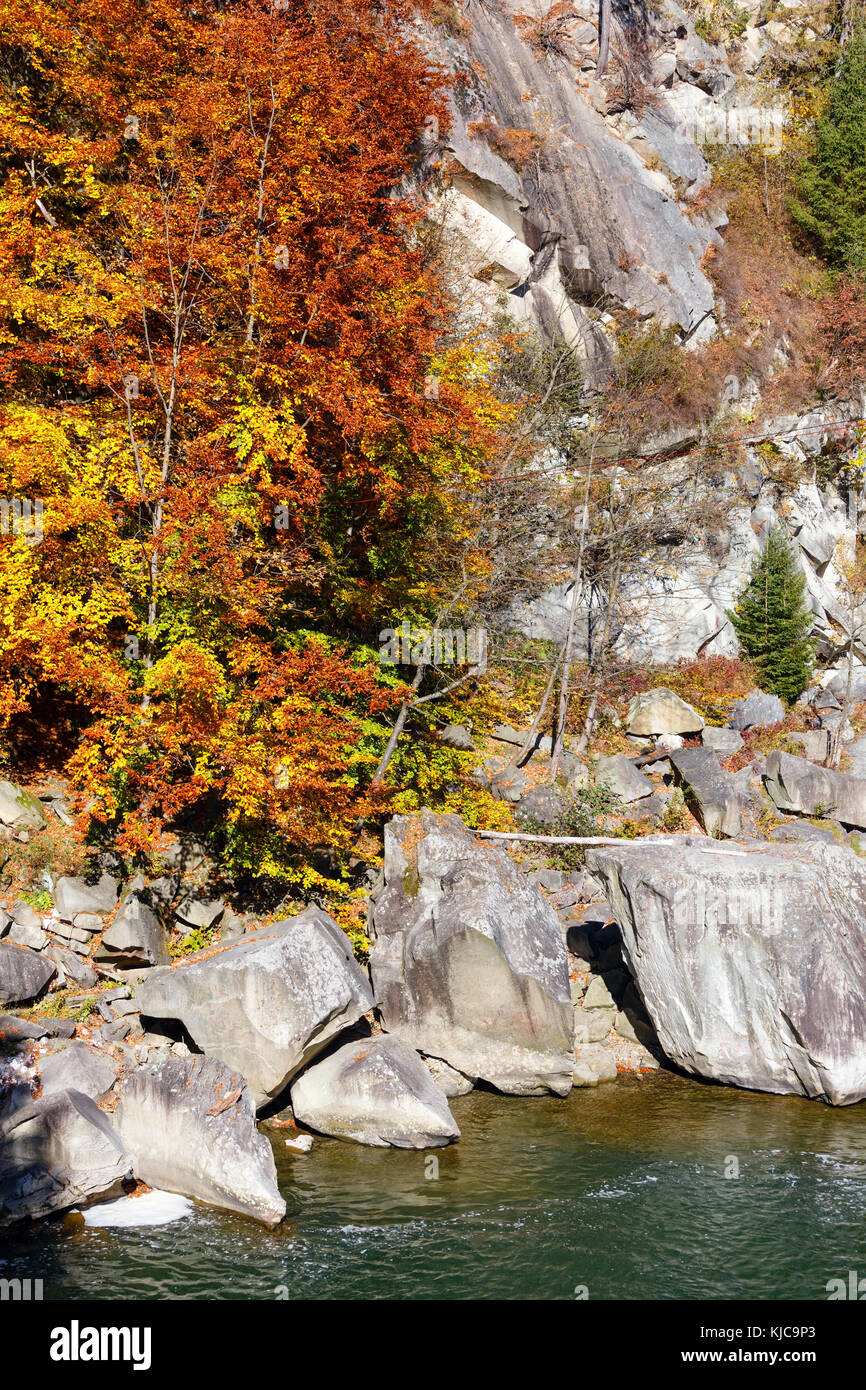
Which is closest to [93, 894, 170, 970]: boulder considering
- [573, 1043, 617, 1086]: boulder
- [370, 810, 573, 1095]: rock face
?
[370, 810, 573, 1095]: rock face

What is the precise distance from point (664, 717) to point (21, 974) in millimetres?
19216

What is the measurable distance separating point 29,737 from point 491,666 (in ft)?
41.1

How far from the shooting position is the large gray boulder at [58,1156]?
1099 centimetres

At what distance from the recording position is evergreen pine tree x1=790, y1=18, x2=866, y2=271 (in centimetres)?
3619

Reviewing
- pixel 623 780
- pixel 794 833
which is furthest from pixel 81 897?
pixel 794 833

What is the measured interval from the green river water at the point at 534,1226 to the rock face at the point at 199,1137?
33 cm

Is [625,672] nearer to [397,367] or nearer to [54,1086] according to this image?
[397,367]

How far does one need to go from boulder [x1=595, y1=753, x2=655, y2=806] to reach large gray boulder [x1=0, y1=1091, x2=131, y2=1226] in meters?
15.2

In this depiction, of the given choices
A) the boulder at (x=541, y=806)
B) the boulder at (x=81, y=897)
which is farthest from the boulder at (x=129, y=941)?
the boulder at (x=541, y=806)

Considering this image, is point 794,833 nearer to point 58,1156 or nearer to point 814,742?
point 814,742

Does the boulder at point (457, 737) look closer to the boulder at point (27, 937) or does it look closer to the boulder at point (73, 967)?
the boulder at point (73, 967)

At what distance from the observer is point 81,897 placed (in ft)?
50.7

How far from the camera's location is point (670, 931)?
618 inches
